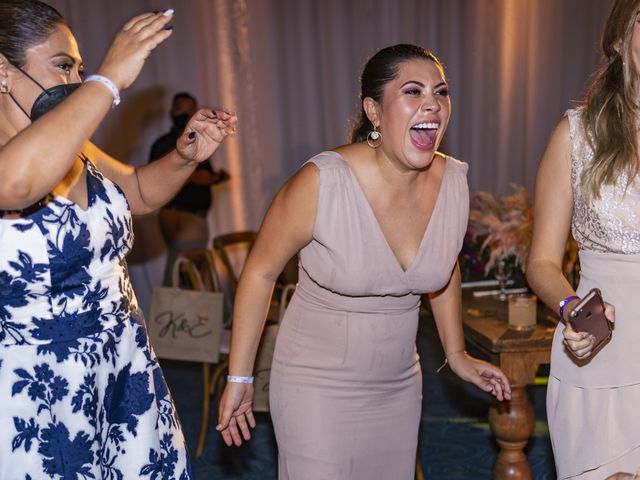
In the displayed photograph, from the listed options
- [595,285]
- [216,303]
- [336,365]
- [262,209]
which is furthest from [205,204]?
[595,285]

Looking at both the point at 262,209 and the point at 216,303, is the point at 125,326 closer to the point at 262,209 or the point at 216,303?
the point at 216,303

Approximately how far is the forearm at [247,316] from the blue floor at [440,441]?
169cm

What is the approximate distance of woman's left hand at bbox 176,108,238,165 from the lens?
227 cm

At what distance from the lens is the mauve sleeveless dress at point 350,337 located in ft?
7.83

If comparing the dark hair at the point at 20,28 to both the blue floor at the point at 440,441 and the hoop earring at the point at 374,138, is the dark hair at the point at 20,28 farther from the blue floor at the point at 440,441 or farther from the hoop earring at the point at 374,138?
the blue floor at the point at 440,441

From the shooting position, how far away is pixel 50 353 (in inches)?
71.7

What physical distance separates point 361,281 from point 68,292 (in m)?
0.85

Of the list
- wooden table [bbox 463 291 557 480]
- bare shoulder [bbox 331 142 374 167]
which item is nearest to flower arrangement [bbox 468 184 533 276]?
wooden table [bbox 463 291 557 480]

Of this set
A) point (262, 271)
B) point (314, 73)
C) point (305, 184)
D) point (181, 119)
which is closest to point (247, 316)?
point (262, 271)

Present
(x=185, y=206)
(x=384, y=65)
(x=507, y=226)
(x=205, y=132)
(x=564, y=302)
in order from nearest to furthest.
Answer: (x=564, y=302), (x=205, y=132), (x=384, y=65), (x=507, y=226), (x=185, y=206)

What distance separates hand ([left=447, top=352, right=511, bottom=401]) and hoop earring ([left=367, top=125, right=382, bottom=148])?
69 cm

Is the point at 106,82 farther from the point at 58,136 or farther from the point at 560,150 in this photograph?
the point at 560,150

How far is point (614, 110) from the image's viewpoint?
215 centimetres

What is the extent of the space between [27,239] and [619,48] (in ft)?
4.81
